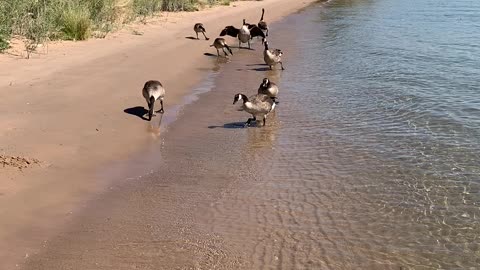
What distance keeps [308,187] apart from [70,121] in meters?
4.26

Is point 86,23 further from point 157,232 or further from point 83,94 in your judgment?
point 157,232

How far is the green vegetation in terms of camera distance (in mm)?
14734

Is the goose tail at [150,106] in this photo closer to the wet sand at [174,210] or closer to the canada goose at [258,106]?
the wet sand at [174,210]

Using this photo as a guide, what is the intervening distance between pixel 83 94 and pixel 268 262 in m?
6.67

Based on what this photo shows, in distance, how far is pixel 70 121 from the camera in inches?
366

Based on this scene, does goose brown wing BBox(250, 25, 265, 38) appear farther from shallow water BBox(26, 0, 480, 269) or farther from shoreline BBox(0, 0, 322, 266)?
shallow water BBox(26, 0, 480, 269)

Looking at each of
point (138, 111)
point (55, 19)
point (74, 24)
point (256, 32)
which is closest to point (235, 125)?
point (138, 111)

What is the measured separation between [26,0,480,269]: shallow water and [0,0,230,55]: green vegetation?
16.5 feet

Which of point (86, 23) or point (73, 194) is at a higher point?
point (86, 23)

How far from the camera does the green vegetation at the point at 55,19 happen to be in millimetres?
14734

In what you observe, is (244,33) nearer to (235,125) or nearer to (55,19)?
(55,19)

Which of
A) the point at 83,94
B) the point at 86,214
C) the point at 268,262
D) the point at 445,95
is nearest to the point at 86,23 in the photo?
the point at 83,94

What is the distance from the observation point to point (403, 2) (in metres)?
33.8

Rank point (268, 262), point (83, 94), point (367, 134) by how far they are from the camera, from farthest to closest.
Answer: point (83, 94)
point (367, 134)
point (268, 262)
